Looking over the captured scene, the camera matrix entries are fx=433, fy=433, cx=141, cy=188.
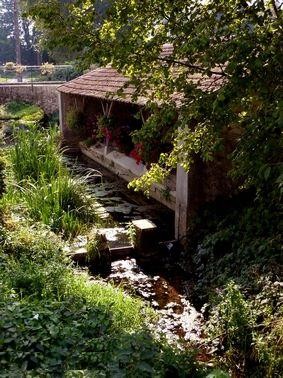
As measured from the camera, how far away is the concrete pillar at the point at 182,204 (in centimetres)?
699

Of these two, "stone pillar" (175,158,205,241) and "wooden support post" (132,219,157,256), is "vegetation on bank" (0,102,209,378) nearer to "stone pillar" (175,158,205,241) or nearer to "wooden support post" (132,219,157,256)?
"wooden support post" (132,219,157,256)

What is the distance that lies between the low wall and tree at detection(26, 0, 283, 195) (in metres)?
19.8

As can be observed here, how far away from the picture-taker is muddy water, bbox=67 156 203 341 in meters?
5.08

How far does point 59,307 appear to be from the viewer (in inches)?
156

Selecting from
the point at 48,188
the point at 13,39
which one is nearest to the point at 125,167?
the point at 48,188

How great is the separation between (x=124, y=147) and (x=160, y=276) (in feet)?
21.3

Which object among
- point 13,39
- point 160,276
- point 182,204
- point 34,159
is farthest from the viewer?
point 13,39

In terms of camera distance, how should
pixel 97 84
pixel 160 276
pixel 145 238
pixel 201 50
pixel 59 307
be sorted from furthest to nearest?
1. pixel 97 84
2. pixel 145 238
3. pixel 160 276
4. pixel 59 307
5. pixel 201 50

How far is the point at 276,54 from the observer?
2793 mm

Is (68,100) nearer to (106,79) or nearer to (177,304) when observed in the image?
(106,79)

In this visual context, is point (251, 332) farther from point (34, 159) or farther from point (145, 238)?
point (34, 159)

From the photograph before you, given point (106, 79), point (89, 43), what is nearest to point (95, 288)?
point (89, 43)

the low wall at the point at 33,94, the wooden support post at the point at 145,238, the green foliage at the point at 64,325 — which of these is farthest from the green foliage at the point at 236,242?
the low wall at the point at 33,94

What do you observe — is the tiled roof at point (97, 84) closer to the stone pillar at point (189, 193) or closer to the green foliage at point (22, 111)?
the stone pillar at point (189, 193)
